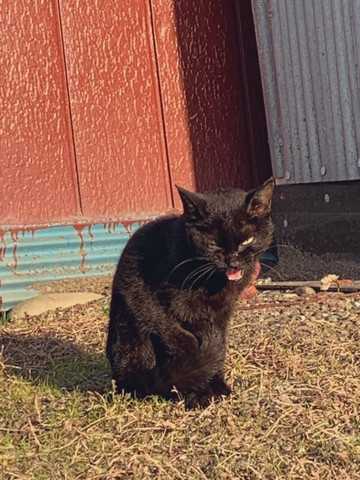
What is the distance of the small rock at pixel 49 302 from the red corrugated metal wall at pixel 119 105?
1.69 ft

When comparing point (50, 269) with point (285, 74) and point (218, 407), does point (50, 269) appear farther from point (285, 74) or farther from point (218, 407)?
point (218, 407)

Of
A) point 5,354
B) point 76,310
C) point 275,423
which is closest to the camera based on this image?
point 275,423

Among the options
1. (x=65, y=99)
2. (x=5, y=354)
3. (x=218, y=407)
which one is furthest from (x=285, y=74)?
(x=218, y=407)

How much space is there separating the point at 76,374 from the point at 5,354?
1.74 feet

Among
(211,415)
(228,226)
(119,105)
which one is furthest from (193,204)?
(119,105)

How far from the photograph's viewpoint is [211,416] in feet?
10.6

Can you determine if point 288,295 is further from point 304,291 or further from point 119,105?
point 119,105

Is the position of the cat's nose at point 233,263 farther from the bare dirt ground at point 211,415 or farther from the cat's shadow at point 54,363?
the cat's shadow at point 54,363

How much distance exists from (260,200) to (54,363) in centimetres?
134

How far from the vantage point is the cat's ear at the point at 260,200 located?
10.8 feet

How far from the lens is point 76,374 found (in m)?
3.94

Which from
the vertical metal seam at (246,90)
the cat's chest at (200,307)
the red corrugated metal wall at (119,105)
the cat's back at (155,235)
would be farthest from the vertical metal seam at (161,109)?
the cat's chest at (200,307)

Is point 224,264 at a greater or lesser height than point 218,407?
greater

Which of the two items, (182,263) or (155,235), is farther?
(155,235)
